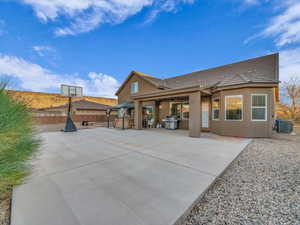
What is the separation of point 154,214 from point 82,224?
2.98 feet

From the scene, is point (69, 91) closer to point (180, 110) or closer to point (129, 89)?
point (129, 89)

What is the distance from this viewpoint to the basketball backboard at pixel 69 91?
1089 cm

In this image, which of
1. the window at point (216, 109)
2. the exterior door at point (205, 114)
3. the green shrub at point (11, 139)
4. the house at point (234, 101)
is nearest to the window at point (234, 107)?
the house at point (234, 101)

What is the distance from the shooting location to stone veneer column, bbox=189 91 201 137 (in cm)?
745

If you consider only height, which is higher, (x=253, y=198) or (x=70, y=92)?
(x=70, y=92)

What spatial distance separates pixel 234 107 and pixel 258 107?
1239 millimetres

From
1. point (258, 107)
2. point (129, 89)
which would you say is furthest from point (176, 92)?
point (129, 89)

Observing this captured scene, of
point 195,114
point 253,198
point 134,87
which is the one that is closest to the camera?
point 253,198

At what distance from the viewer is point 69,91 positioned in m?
11.2

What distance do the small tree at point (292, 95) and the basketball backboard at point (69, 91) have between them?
23.1m

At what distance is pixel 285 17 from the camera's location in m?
7.56

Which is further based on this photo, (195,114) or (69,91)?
(69,91)

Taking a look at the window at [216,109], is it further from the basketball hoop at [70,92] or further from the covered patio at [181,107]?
the basketball hoop at [70,92]

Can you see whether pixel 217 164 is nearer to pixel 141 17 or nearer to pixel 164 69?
pixel 141 17
